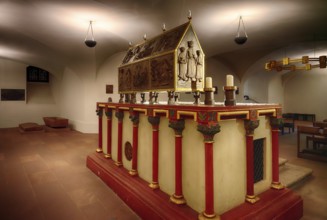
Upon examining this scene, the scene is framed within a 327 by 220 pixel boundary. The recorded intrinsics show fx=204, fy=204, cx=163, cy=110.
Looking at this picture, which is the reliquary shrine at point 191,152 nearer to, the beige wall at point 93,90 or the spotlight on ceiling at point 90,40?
the spotlight on ceiling at point 90,40

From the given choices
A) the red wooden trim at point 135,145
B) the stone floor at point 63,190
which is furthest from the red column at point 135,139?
the stone floor at point 63,190

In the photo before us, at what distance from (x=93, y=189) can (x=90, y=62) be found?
248 inches

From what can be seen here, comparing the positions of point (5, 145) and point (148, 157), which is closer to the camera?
point (148, 157)

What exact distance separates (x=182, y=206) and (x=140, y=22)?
15.4ft

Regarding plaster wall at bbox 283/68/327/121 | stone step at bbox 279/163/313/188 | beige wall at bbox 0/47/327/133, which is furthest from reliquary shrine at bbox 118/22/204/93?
plaster wall at bbox 283/68/327/121

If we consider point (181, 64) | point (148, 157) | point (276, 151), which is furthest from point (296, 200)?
point (181, 64)

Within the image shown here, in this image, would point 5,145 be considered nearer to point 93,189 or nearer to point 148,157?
point 93,189

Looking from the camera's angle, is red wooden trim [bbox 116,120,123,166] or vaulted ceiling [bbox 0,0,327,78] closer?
red wooden trim [bbox 116,120,123,166]

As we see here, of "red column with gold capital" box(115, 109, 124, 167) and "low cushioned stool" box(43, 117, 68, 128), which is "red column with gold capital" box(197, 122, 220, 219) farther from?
"low cushioned stool" box(43, 117, 68, 128)

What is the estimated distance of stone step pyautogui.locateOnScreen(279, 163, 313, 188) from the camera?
3303 millimetres

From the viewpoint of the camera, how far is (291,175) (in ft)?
11.6

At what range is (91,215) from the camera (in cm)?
240

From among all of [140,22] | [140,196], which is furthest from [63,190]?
[140,22]

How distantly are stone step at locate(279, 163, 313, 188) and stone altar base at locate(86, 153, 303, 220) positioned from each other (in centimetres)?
94
